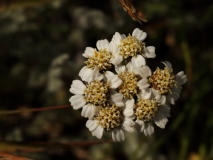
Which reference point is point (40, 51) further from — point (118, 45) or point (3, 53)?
point (118, 45)

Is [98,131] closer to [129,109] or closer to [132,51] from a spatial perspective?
[129,109]

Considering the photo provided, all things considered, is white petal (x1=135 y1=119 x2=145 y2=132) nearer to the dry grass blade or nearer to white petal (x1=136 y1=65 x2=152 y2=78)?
white petal (x1=136 y1=65 x2=152 y2=78)

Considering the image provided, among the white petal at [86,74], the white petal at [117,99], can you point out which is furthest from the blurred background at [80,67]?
the white petal at [117,99]

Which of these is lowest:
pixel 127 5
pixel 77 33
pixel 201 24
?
pixel 127 5

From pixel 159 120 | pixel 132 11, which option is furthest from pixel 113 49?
pixel 159 120

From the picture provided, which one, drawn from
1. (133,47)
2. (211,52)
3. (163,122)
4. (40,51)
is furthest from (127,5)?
(211,52)

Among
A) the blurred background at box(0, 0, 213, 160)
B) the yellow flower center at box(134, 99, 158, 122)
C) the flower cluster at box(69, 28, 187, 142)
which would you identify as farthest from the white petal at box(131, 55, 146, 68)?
the blurred background at box(0, 0, 213, 160)
